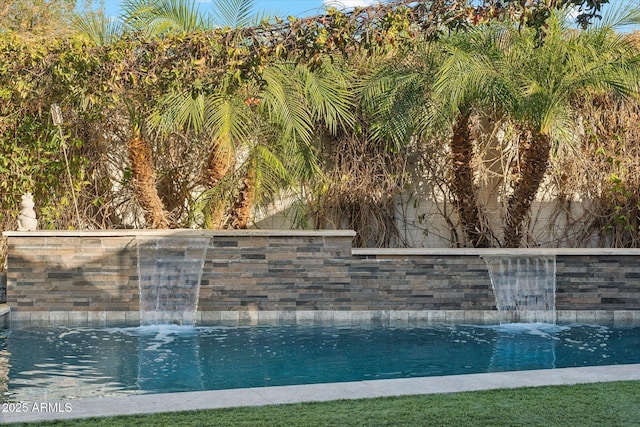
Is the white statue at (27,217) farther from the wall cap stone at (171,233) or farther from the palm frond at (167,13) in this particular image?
the palm frond at (167,13)

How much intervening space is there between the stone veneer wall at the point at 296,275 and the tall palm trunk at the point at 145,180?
1.85m

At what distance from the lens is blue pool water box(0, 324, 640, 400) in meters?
7.55

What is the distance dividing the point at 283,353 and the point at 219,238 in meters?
2.83

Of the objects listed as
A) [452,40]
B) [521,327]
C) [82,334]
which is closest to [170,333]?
[82,334]

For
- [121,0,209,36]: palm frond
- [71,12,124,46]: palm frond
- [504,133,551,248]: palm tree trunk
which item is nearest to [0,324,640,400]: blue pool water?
[504,133,551,248]: palm tree trunk

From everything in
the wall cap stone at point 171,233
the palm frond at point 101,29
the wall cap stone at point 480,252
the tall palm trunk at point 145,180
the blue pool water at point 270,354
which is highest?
the palm frond at point 101,29

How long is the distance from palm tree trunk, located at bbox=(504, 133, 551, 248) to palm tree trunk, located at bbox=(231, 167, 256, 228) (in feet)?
13.1

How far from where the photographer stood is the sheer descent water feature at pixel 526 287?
38.0ft

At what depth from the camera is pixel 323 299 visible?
11.5 m

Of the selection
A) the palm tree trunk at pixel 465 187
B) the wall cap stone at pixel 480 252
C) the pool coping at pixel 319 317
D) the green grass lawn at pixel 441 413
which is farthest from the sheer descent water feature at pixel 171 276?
the green grass lawn at pixel 441 413

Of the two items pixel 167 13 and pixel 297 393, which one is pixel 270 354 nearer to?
pixel 297 393

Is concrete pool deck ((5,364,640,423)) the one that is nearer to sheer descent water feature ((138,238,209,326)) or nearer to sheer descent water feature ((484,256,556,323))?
sheer descent water feature ((484,256,556,323))

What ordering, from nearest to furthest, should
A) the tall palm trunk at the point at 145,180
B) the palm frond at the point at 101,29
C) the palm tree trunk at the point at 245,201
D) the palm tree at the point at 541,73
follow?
the palm tree at the point at 541,73
the palm frond at the point at 101,29
the palm tree trunk at the point at 245,201
the tall palm trunk at the point at 145,180

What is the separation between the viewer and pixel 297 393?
6.39m
